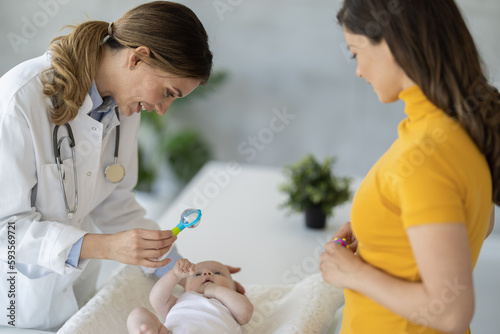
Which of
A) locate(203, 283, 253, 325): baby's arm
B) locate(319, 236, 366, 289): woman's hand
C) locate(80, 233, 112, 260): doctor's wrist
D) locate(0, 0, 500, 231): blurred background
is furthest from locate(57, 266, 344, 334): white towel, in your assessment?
locate(0, 0, 500, 231): blurred background

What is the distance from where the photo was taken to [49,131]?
1584 mm

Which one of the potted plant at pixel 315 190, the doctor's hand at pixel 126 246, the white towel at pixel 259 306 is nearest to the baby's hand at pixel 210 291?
the white towel at pixel 259 306

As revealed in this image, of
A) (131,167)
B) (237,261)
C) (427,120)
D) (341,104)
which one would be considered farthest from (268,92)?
(427,120)

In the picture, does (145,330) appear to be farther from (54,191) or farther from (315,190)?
(315,190)

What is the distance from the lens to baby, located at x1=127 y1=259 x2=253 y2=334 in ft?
4.97

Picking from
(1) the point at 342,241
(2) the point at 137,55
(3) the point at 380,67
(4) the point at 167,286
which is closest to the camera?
(3) the point at 380,67

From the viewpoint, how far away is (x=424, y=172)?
102 cm

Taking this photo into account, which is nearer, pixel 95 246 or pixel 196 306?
pixel 95 246

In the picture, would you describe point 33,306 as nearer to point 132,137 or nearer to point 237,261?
point 132,137

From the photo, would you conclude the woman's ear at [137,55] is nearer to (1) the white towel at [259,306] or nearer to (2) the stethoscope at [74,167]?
(2) the stethoscope at [74,167]

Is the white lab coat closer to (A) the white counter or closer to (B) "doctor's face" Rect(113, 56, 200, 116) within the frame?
(B) "doctor's face" Rect(113, 56, 200, 116)

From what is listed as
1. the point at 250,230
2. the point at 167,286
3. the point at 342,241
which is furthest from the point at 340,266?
the point at 250,230

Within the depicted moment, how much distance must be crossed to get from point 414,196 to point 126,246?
0.84 m

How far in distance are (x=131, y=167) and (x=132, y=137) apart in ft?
0.41
